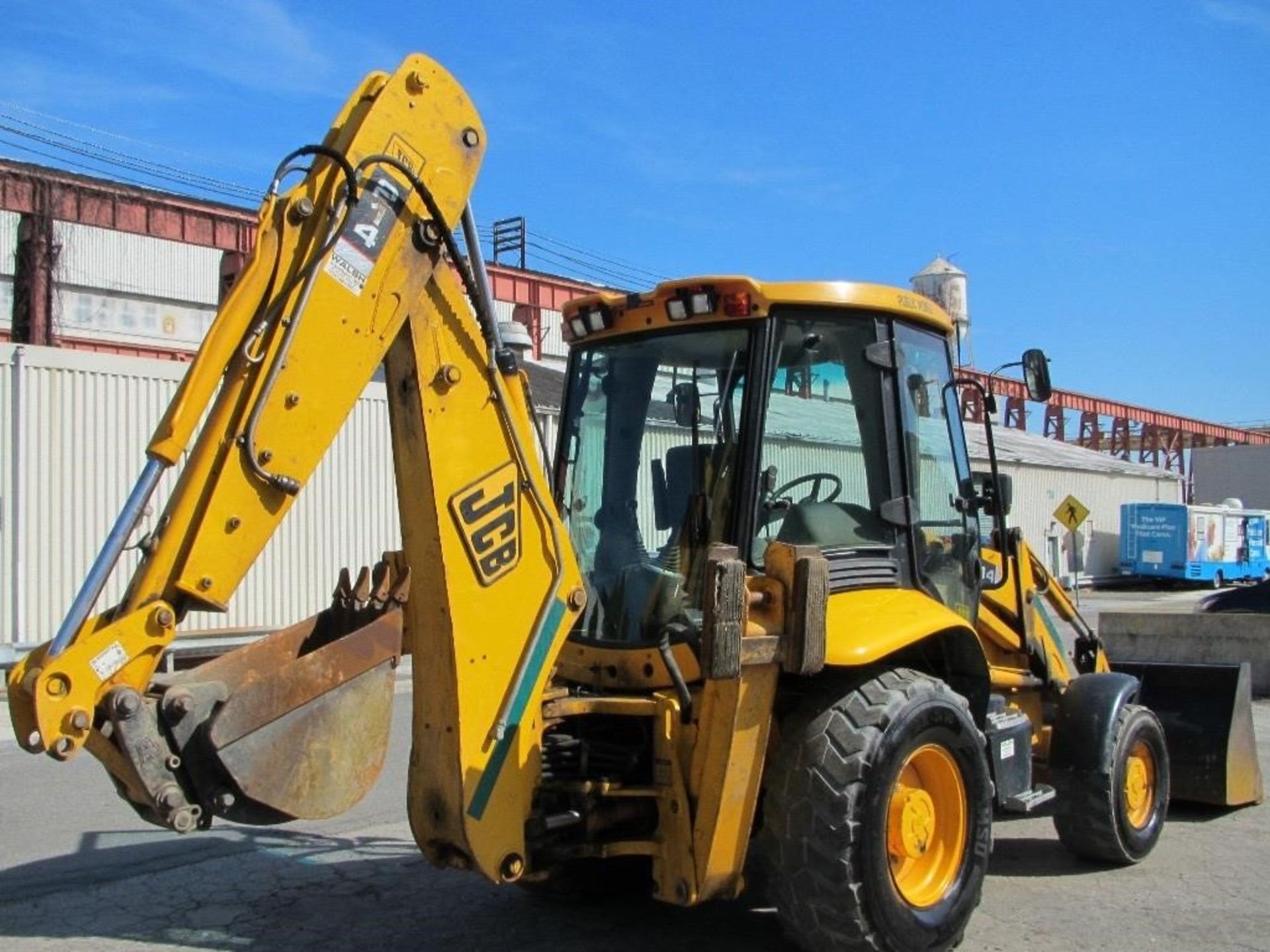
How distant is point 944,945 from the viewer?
15.1 ft

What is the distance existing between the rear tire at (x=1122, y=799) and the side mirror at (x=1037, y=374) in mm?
1692

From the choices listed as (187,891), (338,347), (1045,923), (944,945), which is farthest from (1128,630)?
(338,347)

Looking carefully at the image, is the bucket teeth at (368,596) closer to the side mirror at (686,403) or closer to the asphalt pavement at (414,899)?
the side mirror at (686,403)

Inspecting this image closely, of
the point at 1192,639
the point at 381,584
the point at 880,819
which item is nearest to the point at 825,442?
the point at 880,819

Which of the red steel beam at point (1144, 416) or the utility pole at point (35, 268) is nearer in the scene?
the utility pole at point (35, 268)

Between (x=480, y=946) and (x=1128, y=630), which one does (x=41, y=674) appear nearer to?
(x=480, y=946)

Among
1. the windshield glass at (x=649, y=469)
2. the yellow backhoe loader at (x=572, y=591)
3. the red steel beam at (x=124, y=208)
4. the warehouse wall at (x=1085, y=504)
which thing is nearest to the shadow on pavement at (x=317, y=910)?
the yellow backhoe loader at (x=572, y=591)

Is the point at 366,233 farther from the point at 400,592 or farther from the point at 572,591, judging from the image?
the point at 572,591

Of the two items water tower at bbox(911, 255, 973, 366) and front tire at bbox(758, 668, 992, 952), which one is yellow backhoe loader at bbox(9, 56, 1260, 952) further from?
water tower at bbox(911, 255, 973, 366)

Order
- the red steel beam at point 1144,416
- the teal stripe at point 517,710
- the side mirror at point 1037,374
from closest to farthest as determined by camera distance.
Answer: the teal stripe at point 517,710
the side mirror at point 1037,374
the red steel beam at point 1144,416

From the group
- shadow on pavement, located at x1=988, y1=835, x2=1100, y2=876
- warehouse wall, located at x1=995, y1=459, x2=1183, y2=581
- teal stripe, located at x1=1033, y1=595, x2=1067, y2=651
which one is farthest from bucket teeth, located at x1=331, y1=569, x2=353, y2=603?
warehouse wall, located at x1=995, y1=459, x2=1183, y2=581

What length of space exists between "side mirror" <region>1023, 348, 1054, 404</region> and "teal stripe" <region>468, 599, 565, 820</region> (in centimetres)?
270

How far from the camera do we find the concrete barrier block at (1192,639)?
11.7 meters

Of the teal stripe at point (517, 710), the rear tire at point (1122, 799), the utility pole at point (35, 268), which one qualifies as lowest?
the rear tire at point (1122, 799)
